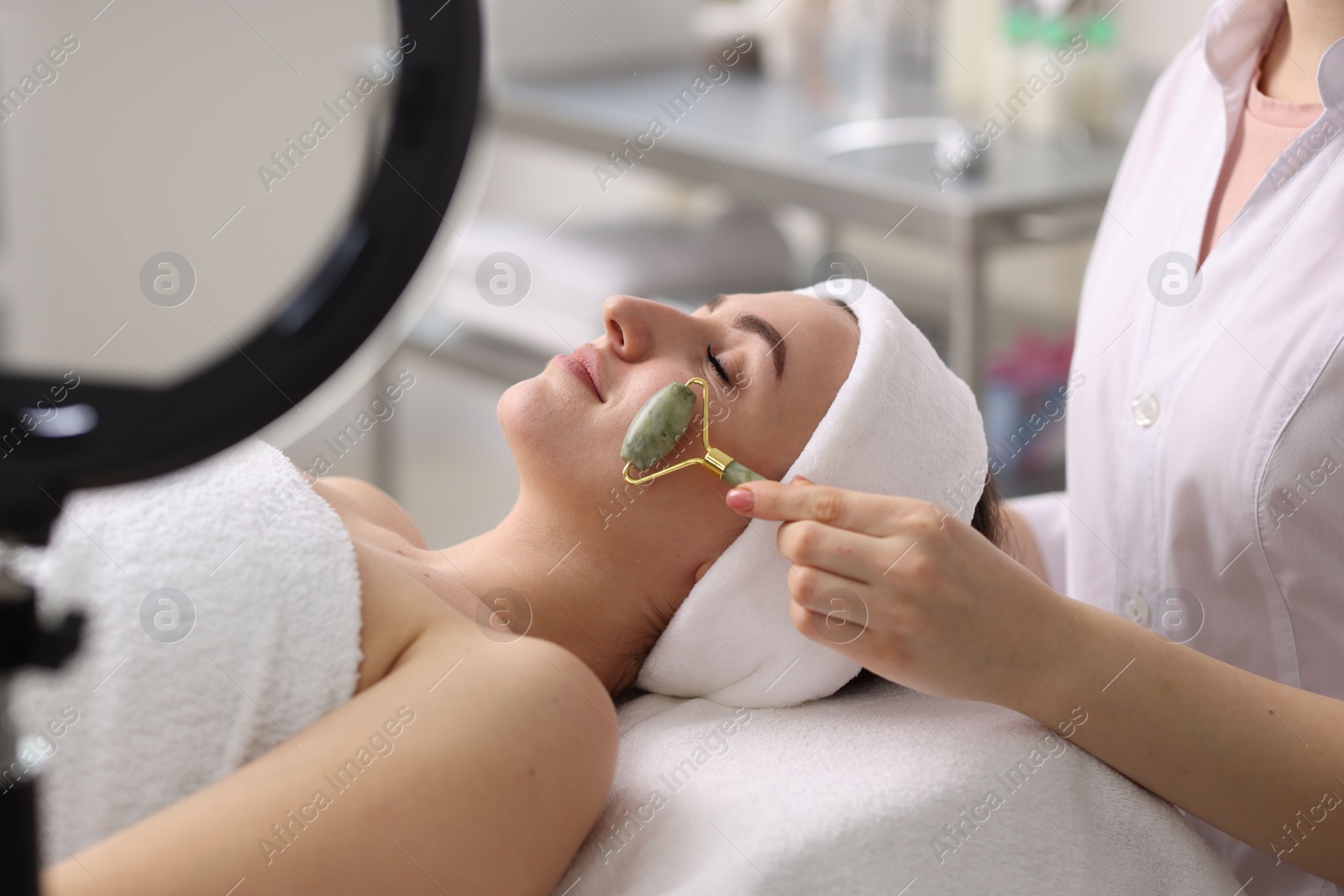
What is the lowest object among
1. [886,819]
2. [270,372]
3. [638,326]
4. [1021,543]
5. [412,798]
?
[1021,543]

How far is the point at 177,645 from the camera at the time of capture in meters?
0.80

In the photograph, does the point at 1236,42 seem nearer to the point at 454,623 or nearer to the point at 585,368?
the point at 585,368

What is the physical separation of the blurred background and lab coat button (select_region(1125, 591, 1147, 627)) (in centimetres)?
89

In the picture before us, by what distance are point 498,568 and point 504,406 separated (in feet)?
0.48

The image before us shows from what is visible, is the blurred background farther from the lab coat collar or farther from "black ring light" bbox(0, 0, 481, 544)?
"black ring light" bbox(0, 0, 481, 544)

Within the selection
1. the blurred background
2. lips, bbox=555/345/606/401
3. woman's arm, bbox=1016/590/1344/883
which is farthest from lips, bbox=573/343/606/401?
the blurred background

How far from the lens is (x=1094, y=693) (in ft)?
2.73

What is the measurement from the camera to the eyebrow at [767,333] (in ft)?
3.39

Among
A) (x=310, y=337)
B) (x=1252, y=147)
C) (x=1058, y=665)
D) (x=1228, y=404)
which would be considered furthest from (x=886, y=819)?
(x=1252, y=147)

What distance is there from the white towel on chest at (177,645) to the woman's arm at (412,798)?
3cm

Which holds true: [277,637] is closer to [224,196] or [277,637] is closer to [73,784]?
[73,784]

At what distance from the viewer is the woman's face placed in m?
0.99

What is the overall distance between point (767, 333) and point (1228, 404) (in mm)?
380

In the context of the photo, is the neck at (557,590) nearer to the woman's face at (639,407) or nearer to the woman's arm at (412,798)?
A: the woman's face at (639,407)
